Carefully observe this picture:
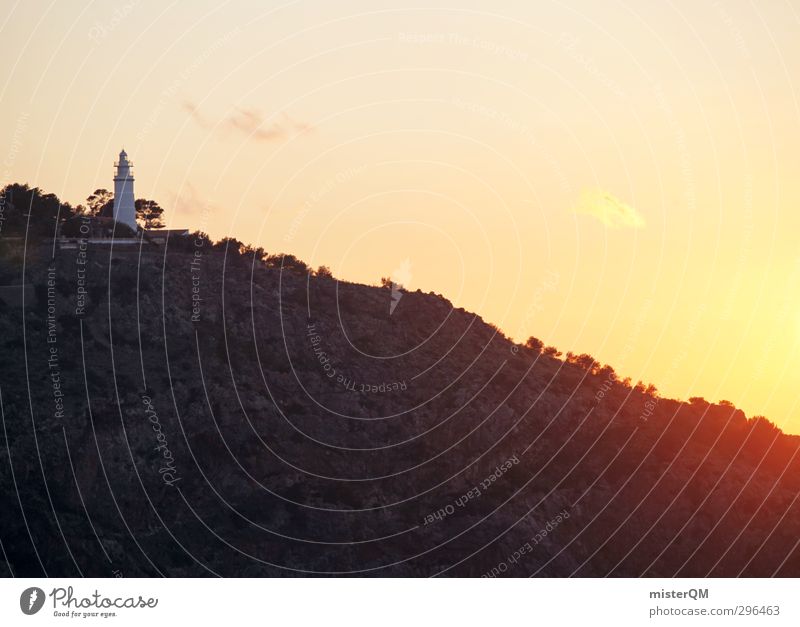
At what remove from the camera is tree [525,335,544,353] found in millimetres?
150625

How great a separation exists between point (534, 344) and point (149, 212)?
134ft

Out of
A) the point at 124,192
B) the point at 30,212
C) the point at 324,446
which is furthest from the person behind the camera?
the point at 124,192

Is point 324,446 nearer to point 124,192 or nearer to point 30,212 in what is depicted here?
point 30,212

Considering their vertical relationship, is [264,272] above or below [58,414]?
above

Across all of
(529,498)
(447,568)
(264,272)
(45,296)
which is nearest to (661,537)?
(529,498)

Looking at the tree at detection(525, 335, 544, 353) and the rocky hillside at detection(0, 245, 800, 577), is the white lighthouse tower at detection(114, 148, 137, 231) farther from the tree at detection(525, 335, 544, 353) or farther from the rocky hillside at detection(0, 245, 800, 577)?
the tree at detection(525, 335, 544, 353)

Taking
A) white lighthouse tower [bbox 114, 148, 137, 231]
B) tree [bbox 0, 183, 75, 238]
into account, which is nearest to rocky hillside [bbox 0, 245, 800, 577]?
tree [bbox 0, 183, 75, 238]

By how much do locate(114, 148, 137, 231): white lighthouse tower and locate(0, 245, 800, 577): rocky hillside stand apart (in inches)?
559

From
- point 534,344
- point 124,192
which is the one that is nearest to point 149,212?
point 124,192

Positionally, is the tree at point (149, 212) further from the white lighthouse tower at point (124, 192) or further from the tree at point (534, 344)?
the tree at point (534, 344)

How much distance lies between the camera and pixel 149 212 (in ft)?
511

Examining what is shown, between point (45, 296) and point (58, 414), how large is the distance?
16502 millimetres

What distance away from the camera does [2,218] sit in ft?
444

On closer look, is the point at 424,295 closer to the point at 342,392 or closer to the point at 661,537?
the point at 342,392
